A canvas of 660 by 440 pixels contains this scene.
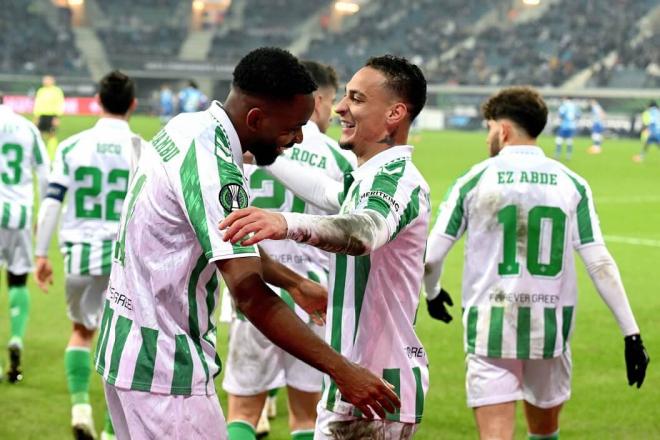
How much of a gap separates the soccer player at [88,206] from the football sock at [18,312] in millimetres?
1256

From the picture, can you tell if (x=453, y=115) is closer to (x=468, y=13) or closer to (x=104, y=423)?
(x=468, y=13)

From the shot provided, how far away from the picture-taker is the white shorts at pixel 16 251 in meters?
8.03

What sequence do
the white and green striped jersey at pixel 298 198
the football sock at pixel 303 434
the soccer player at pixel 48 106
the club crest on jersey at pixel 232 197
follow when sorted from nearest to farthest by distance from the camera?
the club crest on jersey at pixel 232 197, the football sock at pixel 303 434, the white and green striped jersey at pixel 298 198, the soccer player at pixel 48 106

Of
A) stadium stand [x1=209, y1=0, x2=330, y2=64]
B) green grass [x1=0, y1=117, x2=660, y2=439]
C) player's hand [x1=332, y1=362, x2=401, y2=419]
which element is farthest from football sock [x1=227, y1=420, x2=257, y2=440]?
stadium stand [x1=209, y1=0, x2=330, y2=64]

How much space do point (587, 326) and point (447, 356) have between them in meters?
1.91

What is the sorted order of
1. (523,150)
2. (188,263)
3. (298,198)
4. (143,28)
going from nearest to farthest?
(188,263), (523,150), (298,198), (143,28)

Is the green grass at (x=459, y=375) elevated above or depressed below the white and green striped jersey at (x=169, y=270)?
below

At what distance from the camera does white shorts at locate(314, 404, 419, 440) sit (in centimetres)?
365

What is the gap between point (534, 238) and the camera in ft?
16.8

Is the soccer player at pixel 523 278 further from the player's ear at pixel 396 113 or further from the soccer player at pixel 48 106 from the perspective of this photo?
the soccer player at pixel 48 106

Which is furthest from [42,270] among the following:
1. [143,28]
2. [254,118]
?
[143,28]

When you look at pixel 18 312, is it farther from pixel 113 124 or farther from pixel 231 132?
pixel 231 132

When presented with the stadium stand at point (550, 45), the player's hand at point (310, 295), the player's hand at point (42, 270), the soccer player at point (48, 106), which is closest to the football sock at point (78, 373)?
the player's hand at point (42, 270)

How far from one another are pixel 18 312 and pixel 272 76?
5458 millimetres
